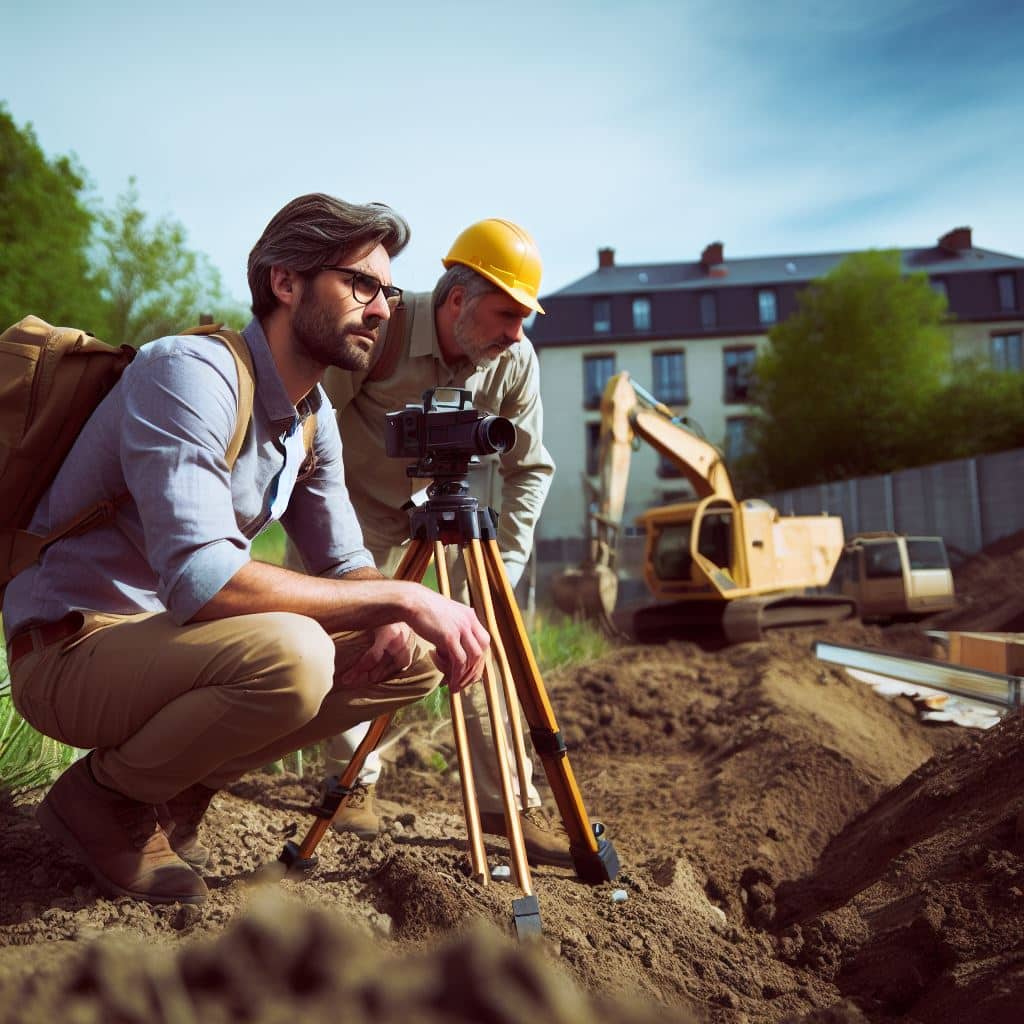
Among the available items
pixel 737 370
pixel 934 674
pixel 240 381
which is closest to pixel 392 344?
pixel 240 381

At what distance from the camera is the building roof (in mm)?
41094

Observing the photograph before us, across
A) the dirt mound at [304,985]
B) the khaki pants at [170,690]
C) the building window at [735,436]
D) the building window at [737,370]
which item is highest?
the building window at [737,370]

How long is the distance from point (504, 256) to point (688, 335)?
38.5 metres

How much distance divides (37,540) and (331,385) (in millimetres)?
1447

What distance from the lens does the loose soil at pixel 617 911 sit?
916mm

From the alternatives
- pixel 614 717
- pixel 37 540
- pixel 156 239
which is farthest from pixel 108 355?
pixel 156 239

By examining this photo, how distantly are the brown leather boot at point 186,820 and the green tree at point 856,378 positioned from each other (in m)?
28.0

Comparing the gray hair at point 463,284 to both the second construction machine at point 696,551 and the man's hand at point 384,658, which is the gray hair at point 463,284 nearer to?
the man's hand at point 384,658

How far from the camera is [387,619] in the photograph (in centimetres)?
232

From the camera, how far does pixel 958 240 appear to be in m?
41.9

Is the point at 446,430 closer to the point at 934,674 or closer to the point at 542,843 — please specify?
the point at 542,843

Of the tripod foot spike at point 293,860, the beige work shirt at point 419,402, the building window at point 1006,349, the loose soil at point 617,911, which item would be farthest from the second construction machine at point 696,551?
the building window at point 1006,349

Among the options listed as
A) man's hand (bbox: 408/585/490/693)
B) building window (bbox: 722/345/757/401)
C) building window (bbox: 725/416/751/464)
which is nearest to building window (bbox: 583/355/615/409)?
building window (bbox: 722/345/757/401)

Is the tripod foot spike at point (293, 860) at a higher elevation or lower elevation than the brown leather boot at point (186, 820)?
lower
